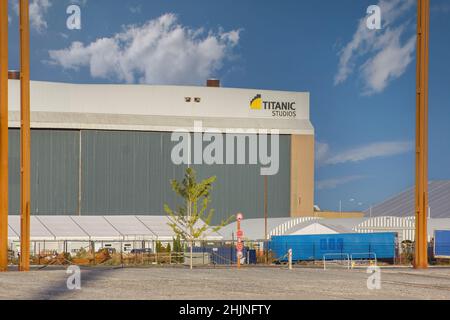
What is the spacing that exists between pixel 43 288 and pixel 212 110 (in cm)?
7391

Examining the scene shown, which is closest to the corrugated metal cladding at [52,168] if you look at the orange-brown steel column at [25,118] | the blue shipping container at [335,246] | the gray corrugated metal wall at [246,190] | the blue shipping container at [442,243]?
the gray corrugated metal wall at [246,190]

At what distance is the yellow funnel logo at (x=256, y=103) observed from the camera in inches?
4053

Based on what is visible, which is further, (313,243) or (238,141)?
(238,141)

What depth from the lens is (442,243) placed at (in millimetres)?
61219

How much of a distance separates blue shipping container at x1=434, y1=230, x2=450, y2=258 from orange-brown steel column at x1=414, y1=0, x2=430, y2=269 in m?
18.2

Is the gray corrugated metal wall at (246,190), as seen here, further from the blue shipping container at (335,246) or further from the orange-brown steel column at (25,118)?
the orange-brown steel column at (25,118)

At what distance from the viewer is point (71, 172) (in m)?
90.4

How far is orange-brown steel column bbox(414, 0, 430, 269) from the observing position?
42.3 meters

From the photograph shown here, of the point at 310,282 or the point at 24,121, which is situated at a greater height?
the point at 24,121

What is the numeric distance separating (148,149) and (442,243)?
40571mm

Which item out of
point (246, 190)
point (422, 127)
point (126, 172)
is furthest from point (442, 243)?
point (126, 172)

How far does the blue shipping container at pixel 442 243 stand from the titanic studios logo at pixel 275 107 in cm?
4340
